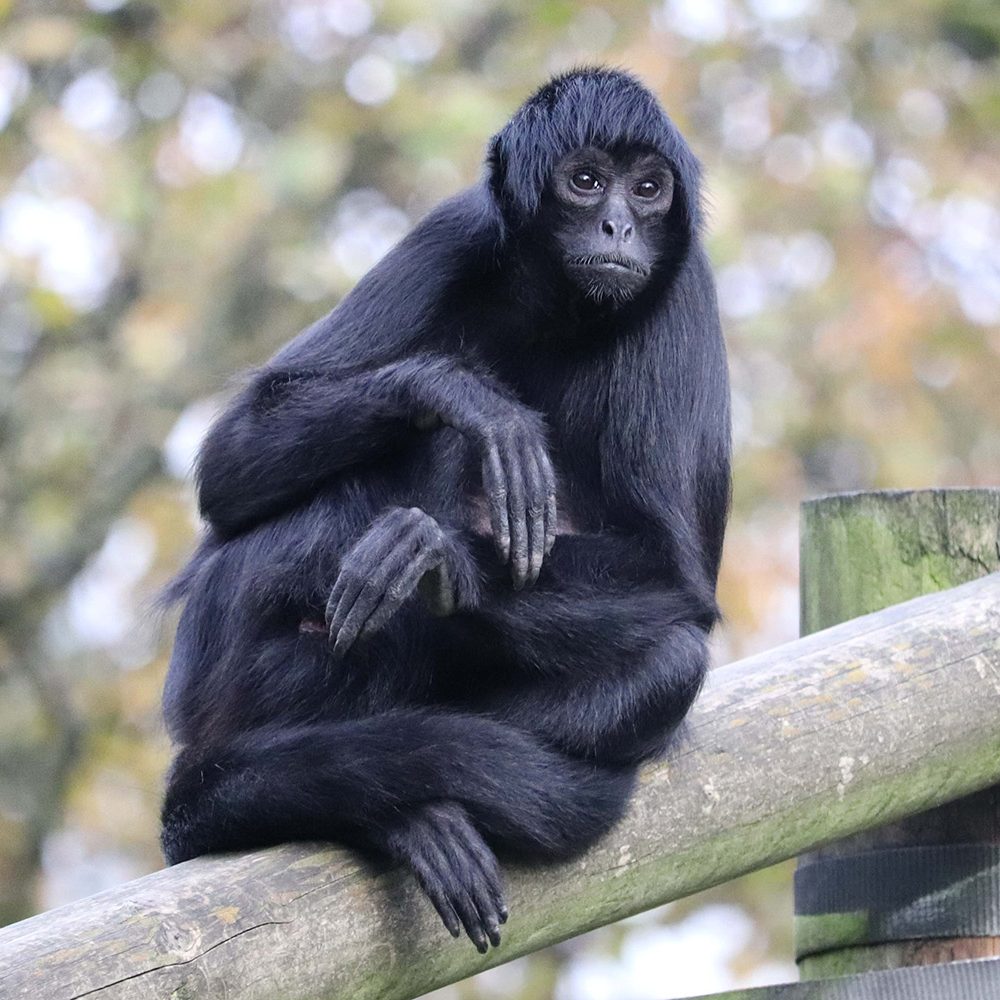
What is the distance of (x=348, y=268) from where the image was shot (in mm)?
9625

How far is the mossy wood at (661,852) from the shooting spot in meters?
2.20

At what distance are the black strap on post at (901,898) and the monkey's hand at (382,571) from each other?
47.5 inches

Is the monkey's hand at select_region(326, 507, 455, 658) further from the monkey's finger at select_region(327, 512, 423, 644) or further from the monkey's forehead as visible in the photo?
the monkey's forehead

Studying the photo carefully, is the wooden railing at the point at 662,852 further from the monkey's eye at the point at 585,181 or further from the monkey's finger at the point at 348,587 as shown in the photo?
the monkey's eye at the point at 585,181

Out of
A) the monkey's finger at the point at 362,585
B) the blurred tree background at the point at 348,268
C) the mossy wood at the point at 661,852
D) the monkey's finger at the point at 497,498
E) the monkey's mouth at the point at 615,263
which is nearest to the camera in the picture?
the mossy wood at the point at 661,852

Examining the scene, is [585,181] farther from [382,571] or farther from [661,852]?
[661,852]

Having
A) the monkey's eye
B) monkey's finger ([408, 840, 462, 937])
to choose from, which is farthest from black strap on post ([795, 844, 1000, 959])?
the monkey's eye

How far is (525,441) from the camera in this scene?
3197 millimetres

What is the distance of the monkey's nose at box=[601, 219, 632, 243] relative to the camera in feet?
12.7

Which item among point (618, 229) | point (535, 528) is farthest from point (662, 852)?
point (618, 229)

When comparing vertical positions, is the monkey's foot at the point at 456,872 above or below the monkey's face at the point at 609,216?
below

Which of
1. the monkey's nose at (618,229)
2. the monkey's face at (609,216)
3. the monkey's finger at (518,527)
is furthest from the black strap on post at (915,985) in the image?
the monkey's nose at (618,229)

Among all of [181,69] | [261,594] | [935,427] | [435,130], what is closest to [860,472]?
[935,427]

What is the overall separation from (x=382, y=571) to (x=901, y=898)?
1.40 m
